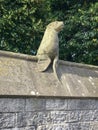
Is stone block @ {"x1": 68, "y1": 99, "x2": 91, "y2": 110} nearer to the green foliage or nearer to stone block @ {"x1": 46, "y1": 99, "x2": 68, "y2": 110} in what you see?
stone block @ {"x1": 46, "y1": 99, "x2": 68, "y2": 110}

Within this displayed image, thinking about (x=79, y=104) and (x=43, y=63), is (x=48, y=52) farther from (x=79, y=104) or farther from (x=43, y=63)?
(x=79, y=104)

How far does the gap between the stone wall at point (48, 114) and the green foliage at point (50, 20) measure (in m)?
5.60

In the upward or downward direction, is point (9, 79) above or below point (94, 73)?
above

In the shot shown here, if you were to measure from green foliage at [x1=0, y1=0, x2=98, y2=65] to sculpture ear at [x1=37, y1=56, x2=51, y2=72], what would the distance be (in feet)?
17.8

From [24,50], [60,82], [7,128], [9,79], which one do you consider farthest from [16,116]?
[24,50]

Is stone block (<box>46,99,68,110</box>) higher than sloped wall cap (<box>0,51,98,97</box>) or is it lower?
lower

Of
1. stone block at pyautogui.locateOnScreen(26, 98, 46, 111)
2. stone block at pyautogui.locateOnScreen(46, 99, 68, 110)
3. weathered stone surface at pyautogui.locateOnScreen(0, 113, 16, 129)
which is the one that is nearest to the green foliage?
stone block at pyautogui.locateOnScreen(46, 99, 68, 110)

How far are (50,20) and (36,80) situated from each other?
24.6ft

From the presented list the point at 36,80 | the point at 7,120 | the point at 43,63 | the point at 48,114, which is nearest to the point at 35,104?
the point at 48,114

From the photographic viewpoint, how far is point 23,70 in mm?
5445

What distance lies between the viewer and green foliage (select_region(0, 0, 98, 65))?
11.4m

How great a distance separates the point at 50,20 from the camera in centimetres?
1274

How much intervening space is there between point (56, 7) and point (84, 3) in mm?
1185

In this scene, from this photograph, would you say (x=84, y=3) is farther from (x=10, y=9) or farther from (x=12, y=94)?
(x=12, y=94)
